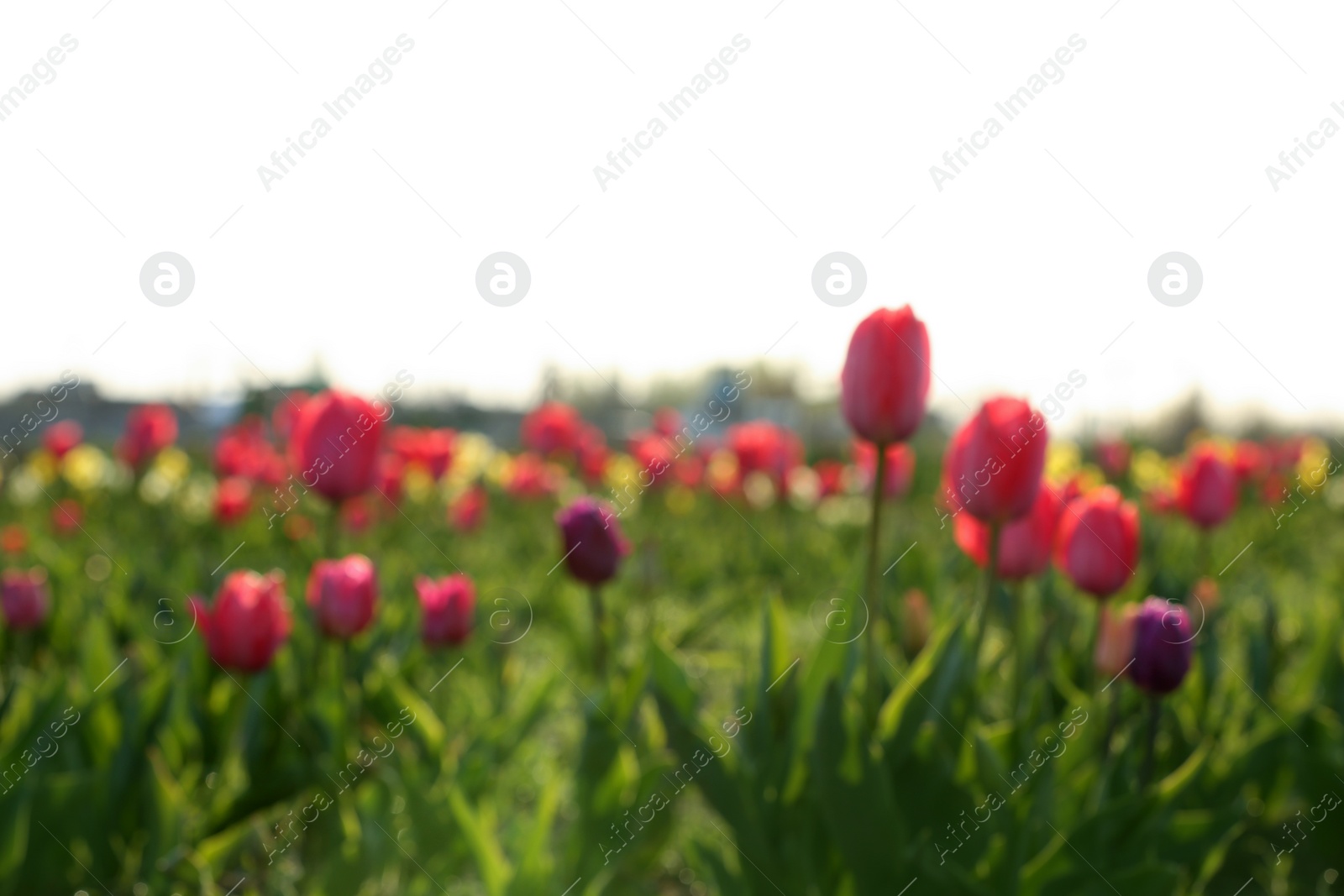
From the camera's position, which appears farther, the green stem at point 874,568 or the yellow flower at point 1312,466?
the yellow flower at point 1312,466

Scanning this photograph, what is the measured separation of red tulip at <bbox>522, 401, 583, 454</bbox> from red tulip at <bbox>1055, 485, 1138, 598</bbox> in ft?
13.9

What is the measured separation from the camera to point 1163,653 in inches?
55.1

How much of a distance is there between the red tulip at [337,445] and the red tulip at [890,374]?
1.06 meters

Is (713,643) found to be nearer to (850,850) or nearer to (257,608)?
(257,608)

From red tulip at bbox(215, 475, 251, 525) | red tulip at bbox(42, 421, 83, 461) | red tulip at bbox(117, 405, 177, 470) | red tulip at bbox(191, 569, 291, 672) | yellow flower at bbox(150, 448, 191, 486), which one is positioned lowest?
red tulip at bbox(191, 569, 291, 672)

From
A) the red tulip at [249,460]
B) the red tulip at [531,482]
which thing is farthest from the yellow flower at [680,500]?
the red tulip at [249,460]

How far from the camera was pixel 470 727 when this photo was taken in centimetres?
214

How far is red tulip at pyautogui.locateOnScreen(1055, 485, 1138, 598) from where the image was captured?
1.74 metres

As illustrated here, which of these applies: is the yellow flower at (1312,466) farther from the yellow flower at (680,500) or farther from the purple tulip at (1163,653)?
the purple tulip at (1163,653)

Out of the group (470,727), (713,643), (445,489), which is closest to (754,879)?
(470,727)

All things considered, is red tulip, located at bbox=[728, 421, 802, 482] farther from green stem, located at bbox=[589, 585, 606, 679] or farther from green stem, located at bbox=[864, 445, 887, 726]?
green stem, located at bbox=[864, 445, 887, 726]

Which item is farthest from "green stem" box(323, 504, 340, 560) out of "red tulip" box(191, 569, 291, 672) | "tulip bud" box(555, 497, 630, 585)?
"tulip bud" box(555, 497, 630, 585)

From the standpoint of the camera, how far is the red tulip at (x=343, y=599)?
5.92 feet

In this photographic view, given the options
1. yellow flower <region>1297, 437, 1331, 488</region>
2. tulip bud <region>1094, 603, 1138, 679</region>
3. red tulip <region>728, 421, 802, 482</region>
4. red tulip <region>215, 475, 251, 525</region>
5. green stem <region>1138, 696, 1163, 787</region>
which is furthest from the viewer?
yellow flower <region>1297, 437, 1331, 488</region>
